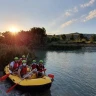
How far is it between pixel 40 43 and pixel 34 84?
1909 inches

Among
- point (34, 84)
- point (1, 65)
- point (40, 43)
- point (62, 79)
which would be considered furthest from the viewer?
point (40, 43)

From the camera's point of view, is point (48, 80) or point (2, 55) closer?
point (48, 80)

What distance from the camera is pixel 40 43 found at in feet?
196

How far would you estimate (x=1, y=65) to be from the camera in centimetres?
1859

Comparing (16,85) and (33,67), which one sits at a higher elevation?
(33,67)

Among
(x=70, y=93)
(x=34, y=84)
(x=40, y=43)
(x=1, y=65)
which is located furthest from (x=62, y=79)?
(x=40, y=43)

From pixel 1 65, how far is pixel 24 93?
25.6 ft

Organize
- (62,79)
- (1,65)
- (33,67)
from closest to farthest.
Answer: (33,67), (62,79), (1,65)

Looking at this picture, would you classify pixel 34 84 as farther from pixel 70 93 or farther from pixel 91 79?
pixel 91 79

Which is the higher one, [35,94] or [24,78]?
[24,78]

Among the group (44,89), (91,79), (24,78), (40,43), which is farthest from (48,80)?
(40,43)

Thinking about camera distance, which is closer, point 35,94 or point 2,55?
point 35,94

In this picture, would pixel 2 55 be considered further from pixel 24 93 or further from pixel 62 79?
pixel 24 93

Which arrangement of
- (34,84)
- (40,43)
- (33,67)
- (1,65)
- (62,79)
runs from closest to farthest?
1. (34,84)
2. (33,67)
3. (62,79)
4. (1,65)
5. (40,43)
